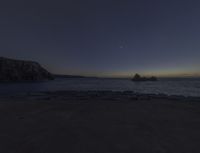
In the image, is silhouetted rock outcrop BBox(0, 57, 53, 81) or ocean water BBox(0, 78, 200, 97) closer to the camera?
ocean water BBox(0, 78, 200, 97)

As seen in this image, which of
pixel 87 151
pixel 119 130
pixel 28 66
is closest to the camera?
pixel 87 151

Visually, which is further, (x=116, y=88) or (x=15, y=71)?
(x=15, y=71)

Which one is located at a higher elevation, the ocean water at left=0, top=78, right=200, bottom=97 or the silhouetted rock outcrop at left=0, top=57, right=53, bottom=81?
the silhouetted rock outcrop at left=0, top=57, right=53, bottom=81

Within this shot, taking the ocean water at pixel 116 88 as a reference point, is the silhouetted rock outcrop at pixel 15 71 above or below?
above

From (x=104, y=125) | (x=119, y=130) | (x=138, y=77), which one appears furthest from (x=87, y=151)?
(x=138, y=77)

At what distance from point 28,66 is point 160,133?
471 ft

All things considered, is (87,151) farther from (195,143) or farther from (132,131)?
(195,143)

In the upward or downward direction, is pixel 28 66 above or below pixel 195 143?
above

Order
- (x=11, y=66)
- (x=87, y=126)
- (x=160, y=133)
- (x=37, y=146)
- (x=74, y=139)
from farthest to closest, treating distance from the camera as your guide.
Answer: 1. (x=11, y=66)
2. (x=87, y=126)
3. (x=160, y=133)
4. (x=74, y=139)
5. (x=37, y=146)

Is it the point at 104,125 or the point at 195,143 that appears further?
the point at 104,125

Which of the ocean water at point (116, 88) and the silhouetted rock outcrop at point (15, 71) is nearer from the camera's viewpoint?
the ocean water at point (116, 88)

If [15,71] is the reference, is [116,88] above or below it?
below

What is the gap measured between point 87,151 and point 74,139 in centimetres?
108

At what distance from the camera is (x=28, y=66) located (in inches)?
5217
